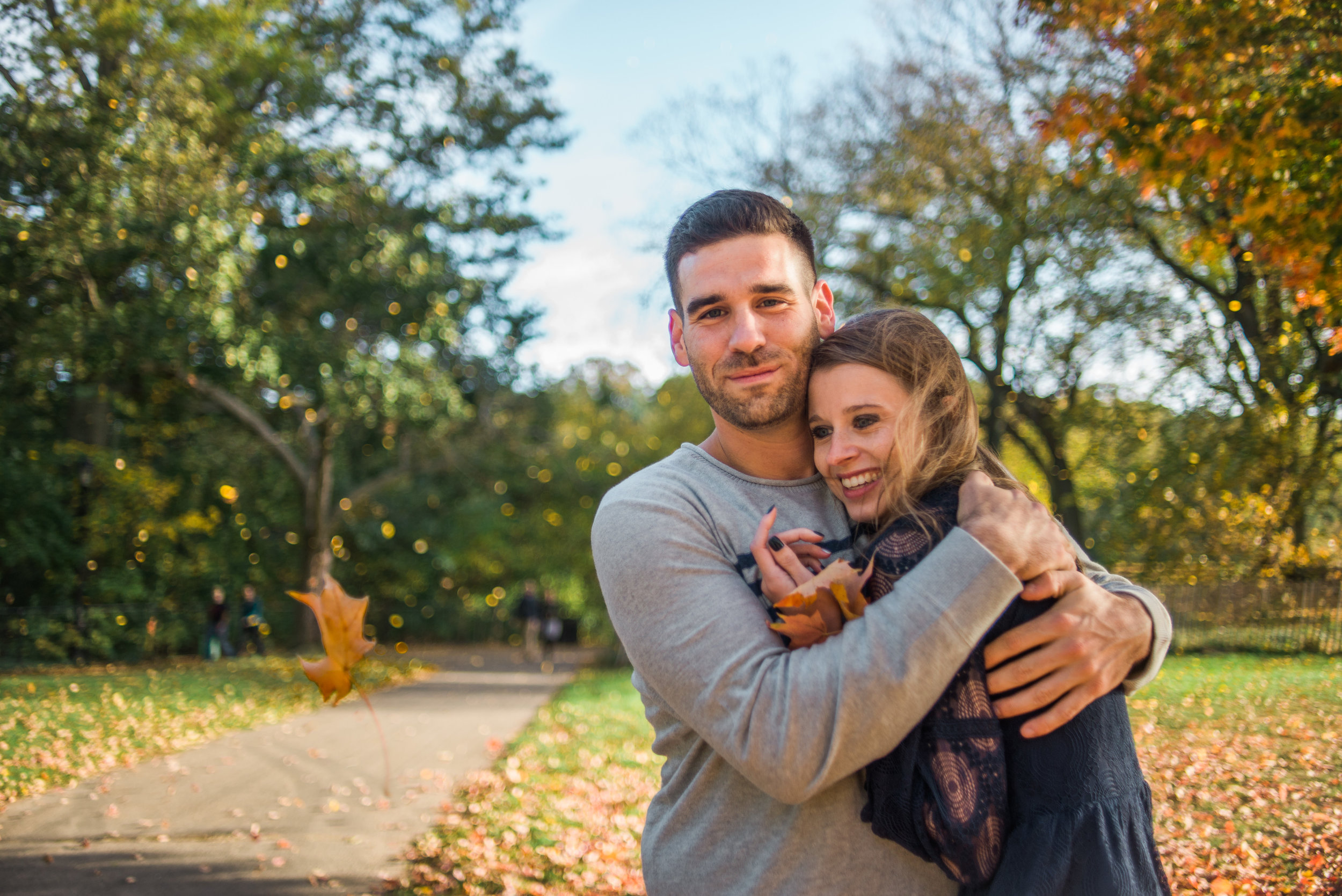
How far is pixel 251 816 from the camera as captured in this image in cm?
641

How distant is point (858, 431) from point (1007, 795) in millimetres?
785

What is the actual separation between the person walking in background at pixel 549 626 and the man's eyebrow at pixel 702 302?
21.0 metres

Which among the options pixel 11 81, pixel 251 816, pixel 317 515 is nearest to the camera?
pixel 11 81

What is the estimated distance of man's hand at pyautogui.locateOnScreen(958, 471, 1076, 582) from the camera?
150 centimetres

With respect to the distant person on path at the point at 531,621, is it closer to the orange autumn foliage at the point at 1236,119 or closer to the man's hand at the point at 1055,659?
the orange autumn foliage at the point at 1236,119

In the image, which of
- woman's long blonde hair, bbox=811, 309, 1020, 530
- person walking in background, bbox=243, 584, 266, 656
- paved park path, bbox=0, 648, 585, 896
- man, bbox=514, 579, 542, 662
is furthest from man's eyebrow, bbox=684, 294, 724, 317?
man, bbox=514, 579, 542, 662

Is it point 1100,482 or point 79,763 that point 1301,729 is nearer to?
point 79,763

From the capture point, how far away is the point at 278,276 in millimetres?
14445

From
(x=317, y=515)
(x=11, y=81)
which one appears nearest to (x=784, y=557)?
(x=11, y=81)

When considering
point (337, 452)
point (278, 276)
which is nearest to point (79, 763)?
point (278, 276)

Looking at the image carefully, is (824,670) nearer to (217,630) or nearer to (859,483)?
(859,483)

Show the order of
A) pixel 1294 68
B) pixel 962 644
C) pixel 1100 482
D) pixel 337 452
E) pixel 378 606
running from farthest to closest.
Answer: pixel 378 606, pixel 337 452, pixel 1100 482, pixel 1294 68, pixel 962 644

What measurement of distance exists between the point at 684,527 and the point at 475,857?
4691 millimetres

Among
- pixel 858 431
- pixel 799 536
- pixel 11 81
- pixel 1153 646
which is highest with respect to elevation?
pixel 11 81
